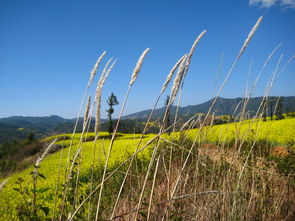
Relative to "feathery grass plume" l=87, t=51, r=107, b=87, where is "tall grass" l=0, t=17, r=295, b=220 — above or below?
below

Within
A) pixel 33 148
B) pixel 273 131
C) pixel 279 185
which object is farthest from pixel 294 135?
pixel 33 148

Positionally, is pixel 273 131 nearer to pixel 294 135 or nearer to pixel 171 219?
pixel 294 135

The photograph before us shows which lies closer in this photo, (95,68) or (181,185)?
(95,68)

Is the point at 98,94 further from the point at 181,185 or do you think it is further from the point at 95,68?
the point at 181,185

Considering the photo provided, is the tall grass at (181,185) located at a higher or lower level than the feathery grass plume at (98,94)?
lower

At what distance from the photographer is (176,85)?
947mm

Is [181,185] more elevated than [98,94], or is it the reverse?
[98,94]

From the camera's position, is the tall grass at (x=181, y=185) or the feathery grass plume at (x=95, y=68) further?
the feathery grass plume at (x=95, y=68)

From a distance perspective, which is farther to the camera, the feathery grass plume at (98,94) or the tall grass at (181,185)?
the feathery grass plume at (98,94)

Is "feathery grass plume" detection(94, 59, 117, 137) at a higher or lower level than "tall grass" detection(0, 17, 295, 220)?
higher

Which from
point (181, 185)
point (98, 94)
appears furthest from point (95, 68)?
point (181, 185)

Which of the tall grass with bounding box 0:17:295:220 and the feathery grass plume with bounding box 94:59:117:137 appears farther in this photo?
the feathery grass plume with bounding box 94:59:117:137

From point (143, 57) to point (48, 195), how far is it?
15.7 ft

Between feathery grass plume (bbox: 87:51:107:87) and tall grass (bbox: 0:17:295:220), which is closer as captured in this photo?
tall grass (bbox: 0:17:295:220)
